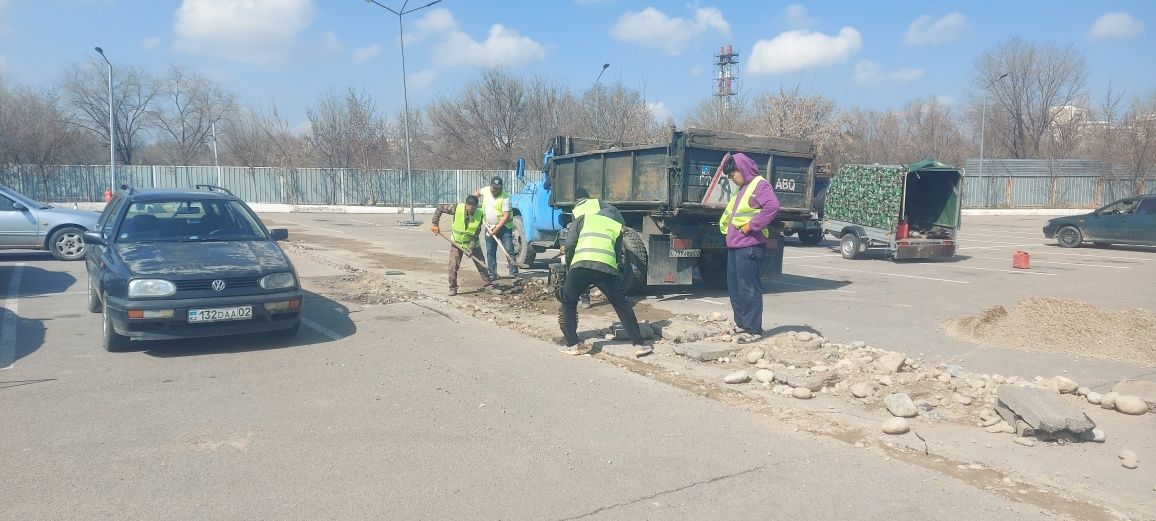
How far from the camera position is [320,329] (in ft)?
28.6

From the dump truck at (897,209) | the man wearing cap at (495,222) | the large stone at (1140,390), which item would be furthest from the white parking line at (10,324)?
the dump truck at (897,209)

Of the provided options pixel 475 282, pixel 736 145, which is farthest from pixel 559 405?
pixel 475 282

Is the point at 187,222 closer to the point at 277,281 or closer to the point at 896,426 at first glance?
the point at 277,281

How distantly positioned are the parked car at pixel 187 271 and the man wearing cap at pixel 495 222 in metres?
3.89

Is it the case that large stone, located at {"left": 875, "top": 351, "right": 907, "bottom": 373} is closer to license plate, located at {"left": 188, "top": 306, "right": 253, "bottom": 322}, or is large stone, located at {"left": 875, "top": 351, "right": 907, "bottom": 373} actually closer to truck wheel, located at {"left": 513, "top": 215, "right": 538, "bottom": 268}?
license plate, located at {"left": 188, "top": 306, "right": 253, "bottom": 322}

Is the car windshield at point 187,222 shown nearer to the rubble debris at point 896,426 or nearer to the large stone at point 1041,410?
the rubble debris at point 896,426

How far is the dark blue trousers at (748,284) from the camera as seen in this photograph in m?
7.87

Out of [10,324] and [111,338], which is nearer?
[111,338]

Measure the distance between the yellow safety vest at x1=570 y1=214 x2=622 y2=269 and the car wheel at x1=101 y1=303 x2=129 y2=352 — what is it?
4.42 meters

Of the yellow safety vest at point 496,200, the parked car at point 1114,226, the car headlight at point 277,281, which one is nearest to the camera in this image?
the car headlight at point 277,281

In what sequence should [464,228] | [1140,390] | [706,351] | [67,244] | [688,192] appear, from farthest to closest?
1. [67,244]
2. [464,228]
3. [688,192]
4. [706,351]
5. [1140,390]

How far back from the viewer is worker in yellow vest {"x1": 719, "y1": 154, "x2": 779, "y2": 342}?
7812mm

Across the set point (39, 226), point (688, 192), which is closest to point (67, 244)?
point (39, 226)

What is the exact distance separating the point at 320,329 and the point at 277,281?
1249mm
